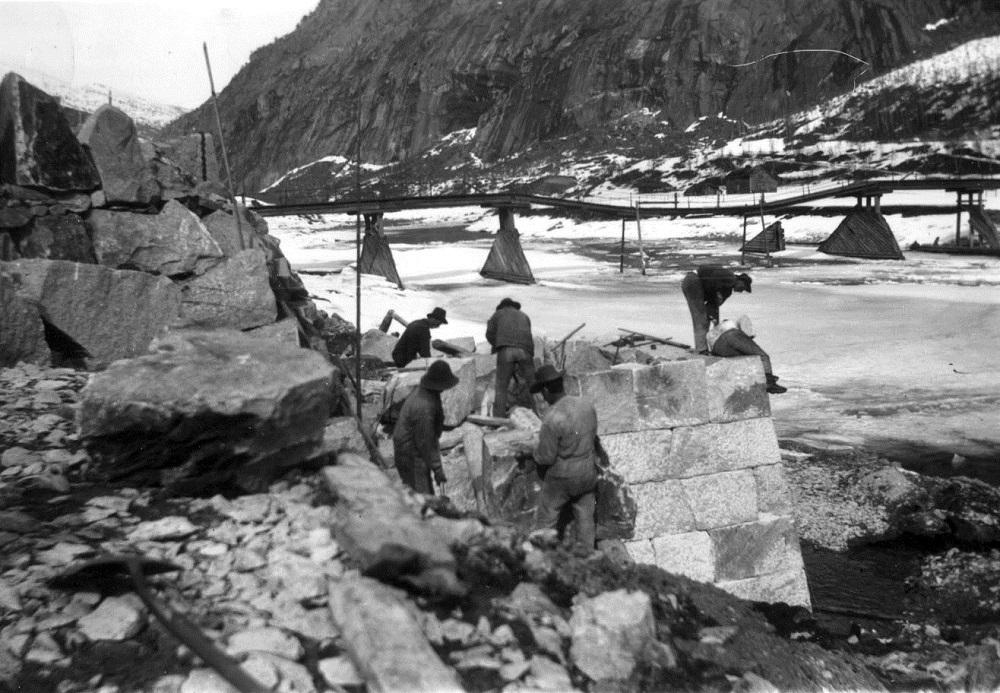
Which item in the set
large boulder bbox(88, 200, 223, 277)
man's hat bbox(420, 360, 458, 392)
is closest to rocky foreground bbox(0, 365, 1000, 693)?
man's hat bbox(420, 360, 458, 392)

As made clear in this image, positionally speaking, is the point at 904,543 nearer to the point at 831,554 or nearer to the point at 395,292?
the point at 831,554

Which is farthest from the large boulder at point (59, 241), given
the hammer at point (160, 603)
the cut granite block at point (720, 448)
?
the cut granite block at point (720, 448)

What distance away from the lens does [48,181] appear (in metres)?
7.38

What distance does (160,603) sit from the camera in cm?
302

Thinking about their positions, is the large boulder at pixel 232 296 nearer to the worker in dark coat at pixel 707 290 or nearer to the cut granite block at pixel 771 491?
the worker in dark coat at pixel 707 290

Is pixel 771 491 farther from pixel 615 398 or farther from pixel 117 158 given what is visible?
pixel 117 158

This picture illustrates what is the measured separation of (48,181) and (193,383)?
185 inches

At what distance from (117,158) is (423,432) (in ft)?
15.7

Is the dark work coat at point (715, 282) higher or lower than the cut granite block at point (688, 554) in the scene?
higher

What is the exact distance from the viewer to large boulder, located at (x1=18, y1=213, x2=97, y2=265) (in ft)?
22.9

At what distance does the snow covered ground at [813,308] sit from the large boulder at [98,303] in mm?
4587

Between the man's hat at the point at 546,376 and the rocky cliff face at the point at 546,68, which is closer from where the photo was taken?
the man's hat at the point at 546,376

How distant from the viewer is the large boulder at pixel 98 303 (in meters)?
6.23

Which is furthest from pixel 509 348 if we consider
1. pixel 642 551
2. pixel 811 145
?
pixel 811 145
